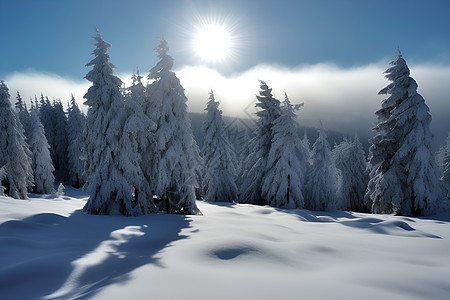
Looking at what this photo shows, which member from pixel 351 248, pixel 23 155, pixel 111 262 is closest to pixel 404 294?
pixel 351 248

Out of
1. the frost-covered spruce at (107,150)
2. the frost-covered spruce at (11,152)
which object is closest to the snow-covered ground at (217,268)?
the frost-covered spruce at (107,150)

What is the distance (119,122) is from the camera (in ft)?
44.6

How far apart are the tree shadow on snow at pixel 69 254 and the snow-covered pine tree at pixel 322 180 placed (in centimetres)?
2048

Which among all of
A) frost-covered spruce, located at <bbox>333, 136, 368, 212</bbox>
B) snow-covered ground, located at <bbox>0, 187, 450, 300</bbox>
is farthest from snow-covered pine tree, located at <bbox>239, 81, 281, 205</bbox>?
snow-covered ground, located at <bbox>0, 187, 450, 300</bbox>

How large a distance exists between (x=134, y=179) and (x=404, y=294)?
42.0ft

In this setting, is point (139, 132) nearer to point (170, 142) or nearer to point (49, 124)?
point (170, 142)

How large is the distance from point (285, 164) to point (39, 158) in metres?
33.6

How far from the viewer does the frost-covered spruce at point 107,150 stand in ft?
43.3

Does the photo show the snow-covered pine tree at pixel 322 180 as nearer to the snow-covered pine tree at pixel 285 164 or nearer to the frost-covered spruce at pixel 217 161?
the snow-covered pine tree at pixel 285 164

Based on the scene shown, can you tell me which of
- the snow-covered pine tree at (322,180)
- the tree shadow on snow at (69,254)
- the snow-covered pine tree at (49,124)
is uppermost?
the snow-covered pine tree at (49,124)

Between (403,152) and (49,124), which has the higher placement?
(49,124)

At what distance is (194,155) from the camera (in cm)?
1605

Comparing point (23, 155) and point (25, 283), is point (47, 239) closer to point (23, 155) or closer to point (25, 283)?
point (25, 283)

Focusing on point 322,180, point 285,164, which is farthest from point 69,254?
point 322,180
